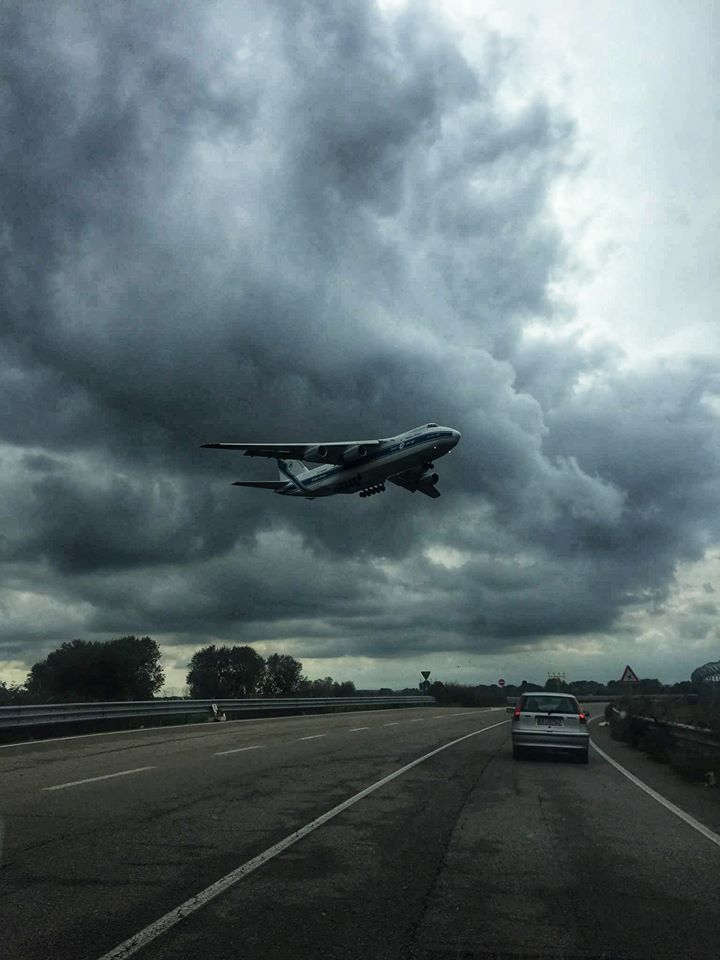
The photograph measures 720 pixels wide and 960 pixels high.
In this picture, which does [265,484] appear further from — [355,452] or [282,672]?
[282,672]

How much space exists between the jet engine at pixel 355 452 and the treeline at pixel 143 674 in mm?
24647

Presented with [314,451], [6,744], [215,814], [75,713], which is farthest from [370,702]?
[215,814]

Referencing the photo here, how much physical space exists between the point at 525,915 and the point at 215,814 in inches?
189

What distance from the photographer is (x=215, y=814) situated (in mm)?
9875

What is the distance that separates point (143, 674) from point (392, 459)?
6419 centimetres

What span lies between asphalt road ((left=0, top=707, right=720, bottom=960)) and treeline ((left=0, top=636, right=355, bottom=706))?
4754 cm

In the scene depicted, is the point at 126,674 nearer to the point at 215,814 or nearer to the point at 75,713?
the point at 75,713

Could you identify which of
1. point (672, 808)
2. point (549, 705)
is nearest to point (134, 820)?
point (672, 808)

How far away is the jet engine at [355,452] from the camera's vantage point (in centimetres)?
3981

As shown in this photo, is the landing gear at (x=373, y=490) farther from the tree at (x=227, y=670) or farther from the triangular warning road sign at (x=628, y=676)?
the tree at (x=227, y=670)

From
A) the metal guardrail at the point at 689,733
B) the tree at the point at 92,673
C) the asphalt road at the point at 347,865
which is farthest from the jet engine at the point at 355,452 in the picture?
the tree at the point at 92,673

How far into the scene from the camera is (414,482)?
43656 millimetres

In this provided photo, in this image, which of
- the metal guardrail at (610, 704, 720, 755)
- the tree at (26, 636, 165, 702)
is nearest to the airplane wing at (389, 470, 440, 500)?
the metal guardrail at (610, 704, 720, 755)

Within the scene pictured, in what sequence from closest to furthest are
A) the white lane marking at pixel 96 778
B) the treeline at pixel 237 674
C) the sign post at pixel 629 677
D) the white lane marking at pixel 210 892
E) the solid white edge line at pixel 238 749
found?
the white lane marking at pixel 210 892 → the white lane marking at pixel 96 778 → the solid white edge line at pixel 238 749 → the sign post at pixel 629 677 → the treeline at pixel 237 674
